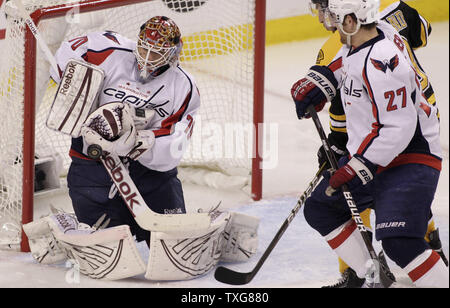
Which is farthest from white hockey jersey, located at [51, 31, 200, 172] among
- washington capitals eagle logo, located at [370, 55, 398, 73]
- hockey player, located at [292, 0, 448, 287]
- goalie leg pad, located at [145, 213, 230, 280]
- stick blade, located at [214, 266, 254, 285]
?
washington capitals eagle logo, located at [370, 55, 398, 73]

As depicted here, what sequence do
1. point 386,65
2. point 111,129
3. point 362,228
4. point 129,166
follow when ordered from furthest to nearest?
1. point 129,166
2. point 111,129
3. point 362,228
4. point 386,65

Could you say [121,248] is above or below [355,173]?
below

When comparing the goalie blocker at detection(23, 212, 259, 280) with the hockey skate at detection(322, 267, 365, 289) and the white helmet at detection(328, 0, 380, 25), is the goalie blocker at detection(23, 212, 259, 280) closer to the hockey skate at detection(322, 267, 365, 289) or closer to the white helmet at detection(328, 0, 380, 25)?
the hockey skate at detection(322, 267, 365, 289)

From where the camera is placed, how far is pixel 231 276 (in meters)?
2.54

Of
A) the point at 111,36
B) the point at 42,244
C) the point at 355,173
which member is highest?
the point at 111,36

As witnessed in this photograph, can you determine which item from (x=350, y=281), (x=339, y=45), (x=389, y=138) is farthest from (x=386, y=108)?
(x=350, y=281)

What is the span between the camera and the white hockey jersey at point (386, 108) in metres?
2.07

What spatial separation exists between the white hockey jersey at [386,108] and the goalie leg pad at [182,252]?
1.89 ft

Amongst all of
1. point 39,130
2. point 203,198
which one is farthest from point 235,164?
point 39,130

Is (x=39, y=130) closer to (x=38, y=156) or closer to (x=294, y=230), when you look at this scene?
(x=38, y=156)

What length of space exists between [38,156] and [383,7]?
4.65ft

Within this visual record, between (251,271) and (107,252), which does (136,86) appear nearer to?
(107,252)

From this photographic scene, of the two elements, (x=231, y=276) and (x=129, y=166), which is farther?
(x=129, y=166)

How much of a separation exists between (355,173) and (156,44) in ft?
2.41
